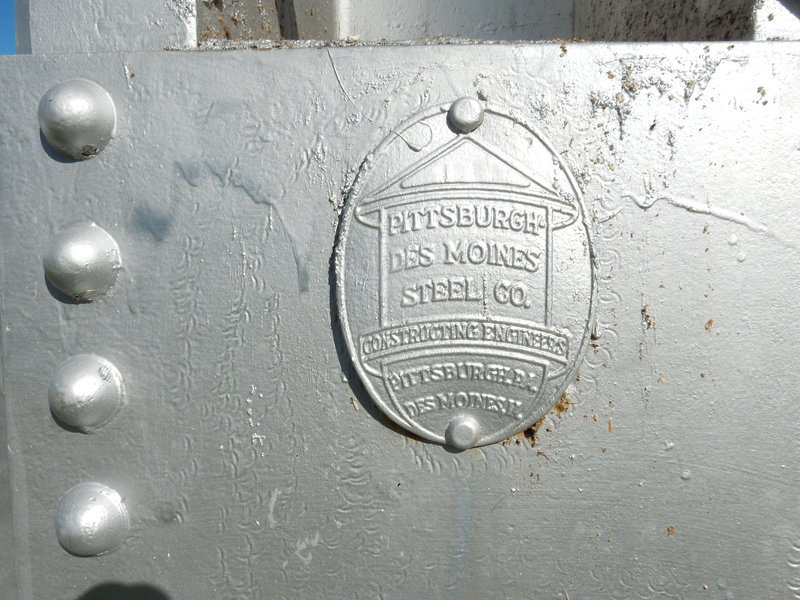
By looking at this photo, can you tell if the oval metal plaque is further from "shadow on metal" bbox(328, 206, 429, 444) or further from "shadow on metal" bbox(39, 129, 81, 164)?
"shadow on metal" bbox(39, 129, 81, 164)

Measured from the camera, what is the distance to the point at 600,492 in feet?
2.19

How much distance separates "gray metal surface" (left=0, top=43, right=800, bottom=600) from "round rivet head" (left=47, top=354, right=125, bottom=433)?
1 centimetres

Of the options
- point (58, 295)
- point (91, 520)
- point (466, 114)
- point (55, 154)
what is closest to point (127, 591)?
point (91, 520)

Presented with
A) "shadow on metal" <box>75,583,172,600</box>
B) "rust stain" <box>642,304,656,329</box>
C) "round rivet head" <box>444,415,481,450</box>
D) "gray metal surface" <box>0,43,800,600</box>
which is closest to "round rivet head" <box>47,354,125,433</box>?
"gray metal surface" <box>0,43,800,600</box>

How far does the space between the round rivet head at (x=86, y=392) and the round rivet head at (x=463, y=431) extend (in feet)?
1.32

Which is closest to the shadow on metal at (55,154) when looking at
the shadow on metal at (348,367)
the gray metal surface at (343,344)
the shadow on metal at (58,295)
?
the gray metal surface at (343,344)

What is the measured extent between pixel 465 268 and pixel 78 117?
0.48m

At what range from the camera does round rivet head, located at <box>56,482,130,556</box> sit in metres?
0.65

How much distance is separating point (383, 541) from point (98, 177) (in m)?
0.56

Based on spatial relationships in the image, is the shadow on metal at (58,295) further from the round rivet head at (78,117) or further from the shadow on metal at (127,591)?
the shadow on metal at (127,591)

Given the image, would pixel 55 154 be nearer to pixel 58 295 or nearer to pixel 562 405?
pixel 58 295

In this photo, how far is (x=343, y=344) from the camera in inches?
26.2

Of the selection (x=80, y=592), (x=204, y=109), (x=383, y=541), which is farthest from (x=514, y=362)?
(x=80, y=592)

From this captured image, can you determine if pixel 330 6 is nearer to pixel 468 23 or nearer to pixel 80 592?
pixel 468 23
